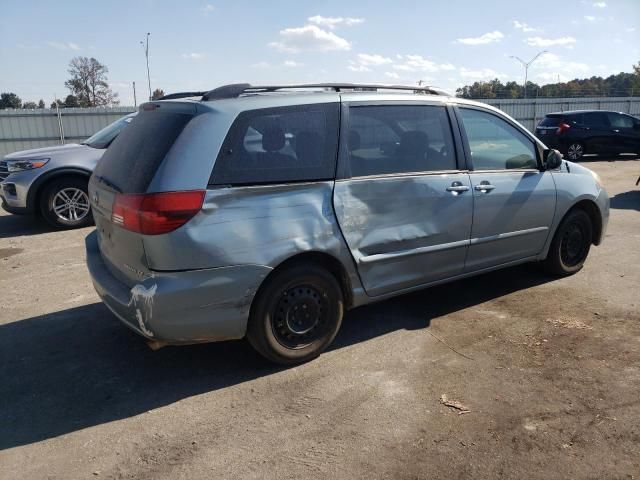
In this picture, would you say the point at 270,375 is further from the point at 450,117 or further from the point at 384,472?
the point at 450,117

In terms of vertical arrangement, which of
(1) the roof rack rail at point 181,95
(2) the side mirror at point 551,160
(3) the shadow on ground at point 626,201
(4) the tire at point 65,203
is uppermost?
(1) the roof rack rail at point 181,95

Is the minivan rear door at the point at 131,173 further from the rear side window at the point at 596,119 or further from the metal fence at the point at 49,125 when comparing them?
the rear side window at the point at 596,119

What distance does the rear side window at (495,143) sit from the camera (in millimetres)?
4609

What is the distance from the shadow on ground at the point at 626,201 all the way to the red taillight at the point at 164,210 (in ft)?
27.7

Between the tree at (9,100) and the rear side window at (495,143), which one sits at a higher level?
the tree at (9,100)

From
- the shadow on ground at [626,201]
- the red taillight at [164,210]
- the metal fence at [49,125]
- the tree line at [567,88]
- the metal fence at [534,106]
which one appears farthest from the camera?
the tree line at [567,88]

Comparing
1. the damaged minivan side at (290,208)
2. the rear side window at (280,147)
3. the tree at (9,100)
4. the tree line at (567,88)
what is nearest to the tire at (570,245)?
the damaged minivan side at (290,208)

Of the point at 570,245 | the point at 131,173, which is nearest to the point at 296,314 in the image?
the point at 131,173

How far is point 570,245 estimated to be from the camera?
18.2 feet

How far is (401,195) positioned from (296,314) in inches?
46.5

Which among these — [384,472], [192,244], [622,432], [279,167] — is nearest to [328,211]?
[279,167]

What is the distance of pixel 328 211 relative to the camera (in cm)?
368

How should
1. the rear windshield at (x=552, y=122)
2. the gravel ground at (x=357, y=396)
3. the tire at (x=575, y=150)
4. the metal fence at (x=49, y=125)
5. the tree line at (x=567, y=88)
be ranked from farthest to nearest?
1. the tree line at (x=567, y=88)
2. the metal fence at (x=49, y=125)
3. the rear windshield at (x=552, y=122)
4. the tire at (x=575, y=150)
5. the gravel ground at (x=357, y=396)

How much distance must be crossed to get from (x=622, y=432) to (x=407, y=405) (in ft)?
3.85
